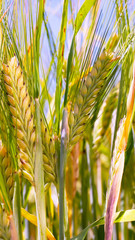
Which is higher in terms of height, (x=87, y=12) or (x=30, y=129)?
(x=87, y=12)

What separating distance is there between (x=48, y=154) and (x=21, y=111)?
3.2 inches

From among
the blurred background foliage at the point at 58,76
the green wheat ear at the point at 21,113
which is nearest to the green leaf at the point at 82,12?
the blurred background foliage at the point at 58,76

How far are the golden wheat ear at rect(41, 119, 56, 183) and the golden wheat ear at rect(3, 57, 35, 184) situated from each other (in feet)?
0.06

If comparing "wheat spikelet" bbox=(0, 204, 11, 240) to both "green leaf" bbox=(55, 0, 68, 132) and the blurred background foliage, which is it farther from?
"green leaf" bbox=(55, 0, 68, 132)

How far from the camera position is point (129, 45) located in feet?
1.86

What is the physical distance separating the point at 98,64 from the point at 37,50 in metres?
0.11

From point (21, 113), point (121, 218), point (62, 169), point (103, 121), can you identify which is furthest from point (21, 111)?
point (103, 121)

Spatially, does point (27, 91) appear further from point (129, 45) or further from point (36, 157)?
point (129, 45)

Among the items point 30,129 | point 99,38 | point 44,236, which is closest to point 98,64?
point 99,38

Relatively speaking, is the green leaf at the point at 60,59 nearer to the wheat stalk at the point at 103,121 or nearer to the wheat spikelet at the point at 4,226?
the wheat spikelet at the point at 4,226

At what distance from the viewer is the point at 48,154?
50 cm

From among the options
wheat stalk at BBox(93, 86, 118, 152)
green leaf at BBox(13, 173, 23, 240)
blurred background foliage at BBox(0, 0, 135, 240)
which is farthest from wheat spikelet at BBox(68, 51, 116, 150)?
wheat stalk at BBox(93, 86, 118, 152)

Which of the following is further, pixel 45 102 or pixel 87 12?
pixel 45 102

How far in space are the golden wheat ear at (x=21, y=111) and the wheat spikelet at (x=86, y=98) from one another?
7 cm
